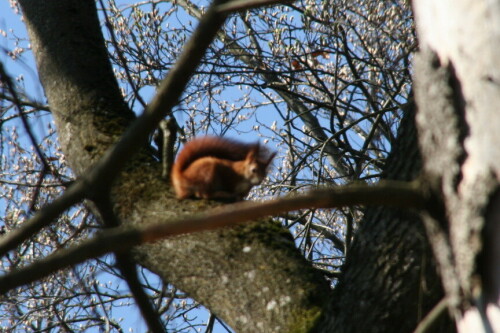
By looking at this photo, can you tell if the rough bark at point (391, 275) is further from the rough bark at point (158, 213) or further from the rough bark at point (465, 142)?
the rough bark at point (465, 142)

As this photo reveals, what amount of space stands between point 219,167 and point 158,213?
921 millimetres

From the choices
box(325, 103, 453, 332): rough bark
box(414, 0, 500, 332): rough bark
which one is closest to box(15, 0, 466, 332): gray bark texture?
box(325, 103, 453, 332): rough bark

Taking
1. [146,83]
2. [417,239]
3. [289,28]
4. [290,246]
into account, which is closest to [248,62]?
[289,28]

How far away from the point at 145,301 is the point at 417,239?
78cm

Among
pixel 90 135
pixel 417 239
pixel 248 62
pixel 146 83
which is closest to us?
pixel 417 239

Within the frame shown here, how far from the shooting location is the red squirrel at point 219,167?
9.91 ft

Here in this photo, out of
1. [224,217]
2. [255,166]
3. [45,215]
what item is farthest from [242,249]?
[255,166]

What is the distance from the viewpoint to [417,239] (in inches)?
75.5

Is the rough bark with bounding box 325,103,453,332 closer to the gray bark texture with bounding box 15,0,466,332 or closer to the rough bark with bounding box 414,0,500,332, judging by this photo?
the gray bark texture with bounding box 15,0,466,332

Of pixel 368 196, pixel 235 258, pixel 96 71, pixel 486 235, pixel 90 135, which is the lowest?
pixel 486 235

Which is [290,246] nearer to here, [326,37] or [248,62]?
[326,37]

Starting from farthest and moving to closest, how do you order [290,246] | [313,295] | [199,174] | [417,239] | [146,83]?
[146,83], [199,174], [290,246], [313,295], [417,239]

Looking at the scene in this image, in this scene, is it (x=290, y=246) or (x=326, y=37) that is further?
(x=326, y=37)

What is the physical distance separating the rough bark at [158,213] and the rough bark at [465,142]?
994mm
